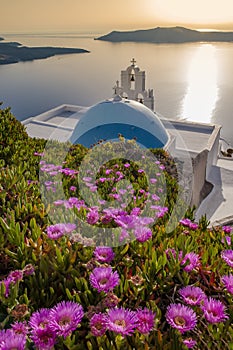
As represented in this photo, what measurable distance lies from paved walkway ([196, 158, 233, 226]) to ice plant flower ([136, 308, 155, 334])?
841cm

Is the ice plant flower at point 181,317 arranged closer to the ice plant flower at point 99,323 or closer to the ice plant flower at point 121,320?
the ice plant flower at point 121,320

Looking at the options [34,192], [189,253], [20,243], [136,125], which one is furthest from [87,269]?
[136,125]

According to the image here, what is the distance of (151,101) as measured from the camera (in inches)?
869

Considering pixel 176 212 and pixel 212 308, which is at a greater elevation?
pixel 212 308

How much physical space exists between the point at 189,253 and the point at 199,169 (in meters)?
11.5

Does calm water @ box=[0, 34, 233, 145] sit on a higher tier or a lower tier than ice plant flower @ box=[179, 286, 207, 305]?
lower

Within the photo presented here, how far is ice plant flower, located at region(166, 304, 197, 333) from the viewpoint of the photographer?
1585 mm

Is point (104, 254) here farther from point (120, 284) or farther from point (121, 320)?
point (121, 320)

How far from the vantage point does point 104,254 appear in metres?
2.13

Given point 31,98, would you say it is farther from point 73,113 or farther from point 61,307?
point 61,307

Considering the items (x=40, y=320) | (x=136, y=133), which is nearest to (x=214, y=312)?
(x=40, y=320)

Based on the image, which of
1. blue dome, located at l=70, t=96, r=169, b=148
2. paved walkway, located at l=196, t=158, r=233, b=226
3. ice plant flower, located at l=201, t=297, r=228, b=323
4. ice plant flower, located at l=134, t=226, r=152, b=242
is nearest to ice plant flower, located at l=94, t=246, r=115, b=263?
ice plant flower, located at l=134, t=226, r=152, b=242

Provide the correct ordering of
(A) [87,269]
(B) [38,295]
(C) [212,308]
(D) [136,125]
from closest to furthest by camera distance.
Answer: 1. (C) [212,308]
2. (B) [38,295]
3. (A) [87,269]
4. (D) [136,125]

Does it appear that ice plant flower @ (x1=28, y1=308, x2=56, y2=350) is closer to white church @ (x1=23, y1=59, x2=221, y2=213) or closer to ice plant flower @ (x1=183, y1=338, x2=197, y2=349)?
ice plant flower @ (x1=183, y1=338, x2=197, y2=349)
